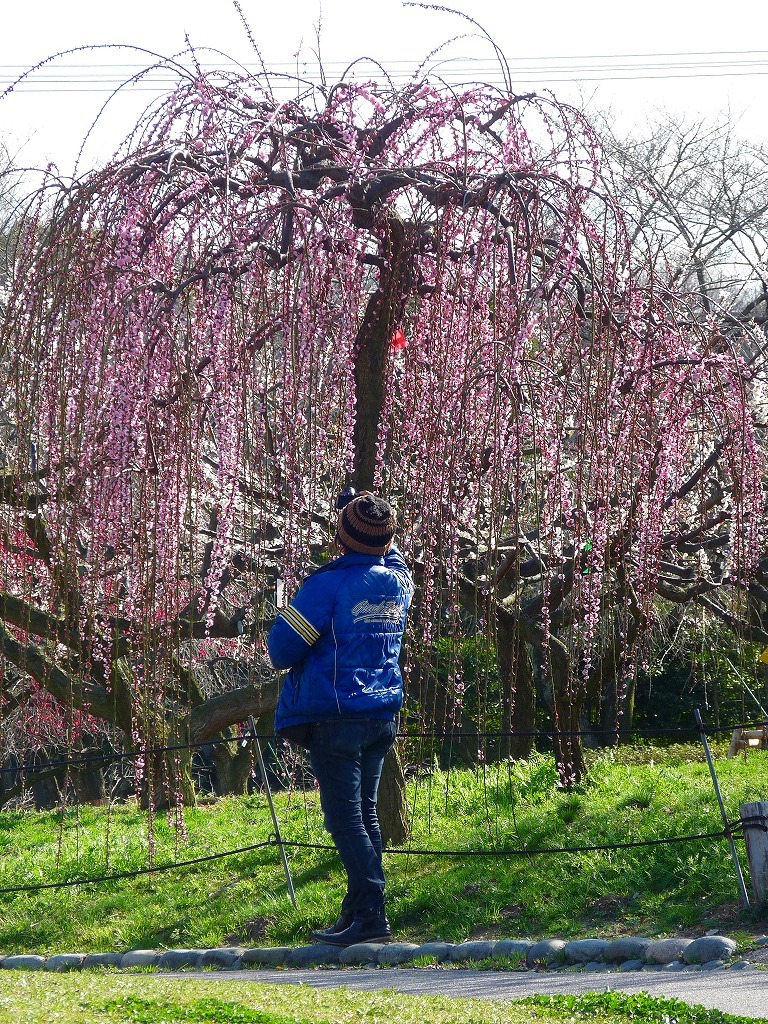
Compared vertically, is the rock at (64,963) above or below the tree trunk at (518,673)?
below

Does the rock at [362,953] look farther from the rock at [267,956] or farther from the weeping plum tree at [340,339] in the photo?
the weeping plum tree at [340,339]

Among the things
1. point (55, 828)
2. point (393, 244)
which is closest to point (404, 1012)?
point (393, 244)

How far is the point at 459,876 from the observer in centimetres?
582

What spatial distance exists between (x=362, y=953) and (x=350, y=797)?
0.72m

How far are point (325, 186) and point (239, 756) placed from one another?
11.5 metres

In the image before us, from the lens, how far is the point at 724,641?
49.8 ft

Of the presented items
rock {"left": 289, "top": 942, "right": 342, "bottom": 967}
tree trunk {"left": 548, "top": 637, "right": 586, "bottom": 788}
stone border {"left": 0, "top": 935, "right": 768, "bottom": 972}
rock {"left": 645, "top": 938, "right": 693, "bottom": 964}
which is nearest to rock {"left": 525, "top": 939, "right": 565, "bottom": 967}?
stone border {"left": 0, "top": 935, "right": 768, "bottom": 972}

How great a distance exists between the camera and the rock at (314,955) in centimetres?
486

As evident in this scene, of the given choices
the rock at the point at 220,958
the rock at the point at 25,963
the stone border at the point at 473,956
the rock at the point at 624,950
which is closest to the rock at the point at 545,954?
the stone border at the point at 473,956

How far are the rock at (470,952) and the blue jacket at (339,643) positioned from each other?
3.31 ft

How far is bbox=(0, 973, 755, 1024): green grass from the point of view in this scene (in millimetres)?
3295

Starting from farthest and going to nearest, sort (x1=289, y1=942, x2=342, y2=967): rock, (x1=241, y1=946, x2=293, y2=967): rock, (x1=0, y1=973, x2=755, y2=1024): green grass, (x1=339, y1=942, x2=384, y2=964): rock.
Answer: (x1=241, y1=946, x2=293, y2=967): rock, (x1=289, y1=942, x2=342, y2=967): rock, (x1=339, y1=942, x2=384, y2=964): rock, (x1=0, y1=973, x2=755, y2=1024): green grass

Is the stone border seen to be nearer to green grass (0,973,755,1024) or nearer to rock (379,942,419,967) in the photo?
rock (379,942,419,967)

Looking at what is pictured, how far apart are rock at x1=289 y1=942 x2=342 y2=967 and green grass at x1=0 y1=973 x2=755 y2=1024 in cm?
82
